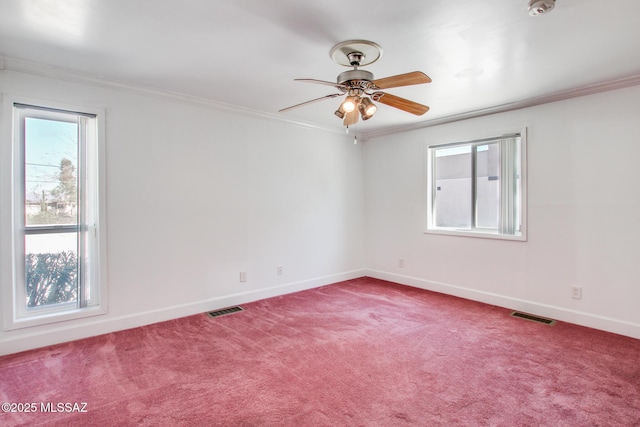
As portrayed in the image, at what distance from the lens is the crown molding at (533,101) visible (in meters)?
3.05

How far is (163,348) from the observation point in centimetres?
281

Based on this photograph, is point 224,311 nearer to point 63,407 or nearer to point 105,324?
point 105,324

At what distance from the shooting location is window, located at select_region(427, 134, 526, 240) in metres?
3.85

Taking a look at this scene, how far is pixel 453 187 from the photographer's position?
4.53 meters

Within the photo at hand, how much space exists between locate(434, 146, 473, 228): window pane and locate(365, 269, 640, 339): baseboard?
0.87 meters

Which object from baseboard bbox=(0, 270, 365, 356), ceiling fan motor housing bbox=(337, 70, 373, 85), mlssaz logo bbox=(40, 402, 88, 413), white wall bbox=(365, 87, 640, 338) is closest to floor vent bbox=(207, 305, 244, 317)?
baseboard bbox=(0, 270, 365, 356)

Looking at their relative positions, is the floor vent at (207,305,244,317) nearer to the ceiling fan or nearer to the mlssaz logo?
the mlssaz logo

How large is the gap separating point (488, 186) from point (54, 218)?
4.72m

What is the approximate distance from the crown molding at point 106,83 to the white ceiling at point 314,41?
0.06 meters

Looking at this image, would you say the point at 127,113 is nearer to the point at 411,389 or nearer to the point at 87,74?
the point at 87,74

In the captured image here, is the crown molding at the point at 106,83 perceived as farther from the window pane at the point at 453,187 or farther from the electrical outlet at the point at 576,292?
the electrical outlet at the point at 576,292

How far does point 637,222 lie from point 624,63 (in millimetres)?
1427

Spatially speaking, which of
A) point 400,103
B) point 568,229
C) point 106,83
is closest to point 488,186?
point 568,229

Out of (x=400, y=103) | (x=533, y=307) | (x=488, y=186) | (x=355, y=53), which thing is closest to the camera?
(x=355, y=53)
